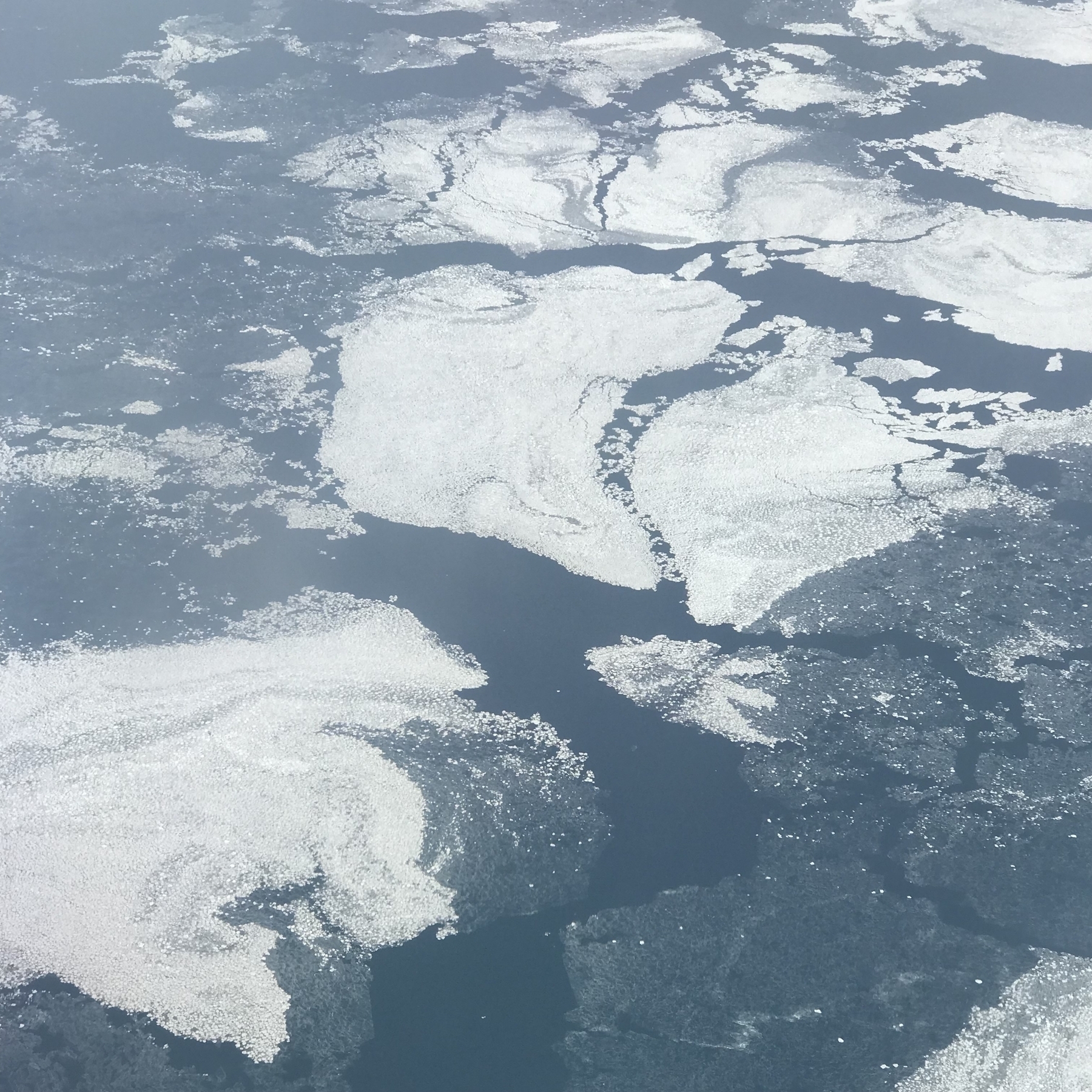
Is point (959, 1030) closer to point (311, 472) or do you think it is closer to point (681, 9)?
point (311, 472)

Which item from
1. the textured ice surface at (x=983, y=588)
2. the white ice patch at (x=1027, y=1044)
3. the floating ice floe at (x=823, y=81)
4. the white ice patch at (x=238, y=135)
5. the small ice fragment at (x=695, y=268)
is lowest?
the white ice patch at (x=1027, y=1044)

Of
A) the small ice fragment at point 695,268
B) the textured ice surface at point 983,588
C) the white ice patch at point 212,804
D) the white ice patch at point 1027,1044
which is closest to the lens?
the white ice patch at point 1027,1044

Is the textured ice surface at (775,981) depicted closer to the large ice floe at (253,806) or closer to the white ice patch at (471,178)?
the large ice floe at (253,806)

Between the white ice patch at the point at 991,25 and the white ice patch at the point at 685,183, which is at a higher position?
the white ice patch at the point at 991,25

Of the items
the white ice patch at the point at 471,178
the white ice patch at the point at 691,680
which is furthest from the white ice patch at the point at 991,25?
the white ice patch at the point at 691,680

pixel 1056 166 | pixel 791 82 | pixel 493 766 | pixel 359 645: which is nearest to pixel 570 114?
pixel 791 82

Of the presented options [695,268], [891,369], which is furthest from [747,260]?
[891,369]

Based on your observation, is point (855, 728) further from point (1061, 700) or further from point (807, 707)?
point (1061, 700)
